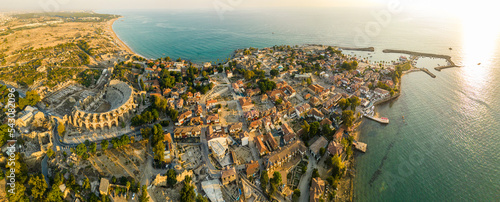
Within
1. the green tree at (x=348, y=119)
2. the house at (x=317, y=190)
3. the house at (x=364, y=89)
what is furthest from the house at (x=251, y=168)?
the house at (x=364, y=89)

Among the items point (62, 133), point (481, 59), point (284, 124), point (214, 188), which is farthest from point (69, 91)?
point (481, 59)

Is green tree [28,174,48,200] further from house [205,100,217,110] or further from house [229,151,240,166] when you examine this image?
house [205,100,217,110]

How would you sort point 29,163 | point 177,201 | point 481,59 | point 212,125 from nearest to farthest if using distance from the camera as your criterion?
point 177,201, point 29,163, point 212,125, point 481,59

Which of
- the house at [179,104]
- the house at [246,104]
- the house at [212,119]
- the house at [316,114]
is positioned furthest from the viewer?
the house at [246,104]

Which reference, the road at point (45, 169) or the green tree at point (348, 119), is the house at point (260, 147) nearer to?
the green tree at point (348, 119)

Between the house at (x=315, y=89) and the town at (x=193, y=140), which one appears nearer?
the town at (x=193, y=140)

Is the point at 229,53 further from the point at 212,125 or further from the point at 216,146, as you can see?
the point at 216,146

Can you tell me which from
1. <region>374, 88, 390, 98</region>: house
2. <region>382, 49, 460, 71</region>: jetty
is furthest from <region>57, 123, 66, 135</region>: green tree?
<region>382, 49, 460, 71</region>: jetty
